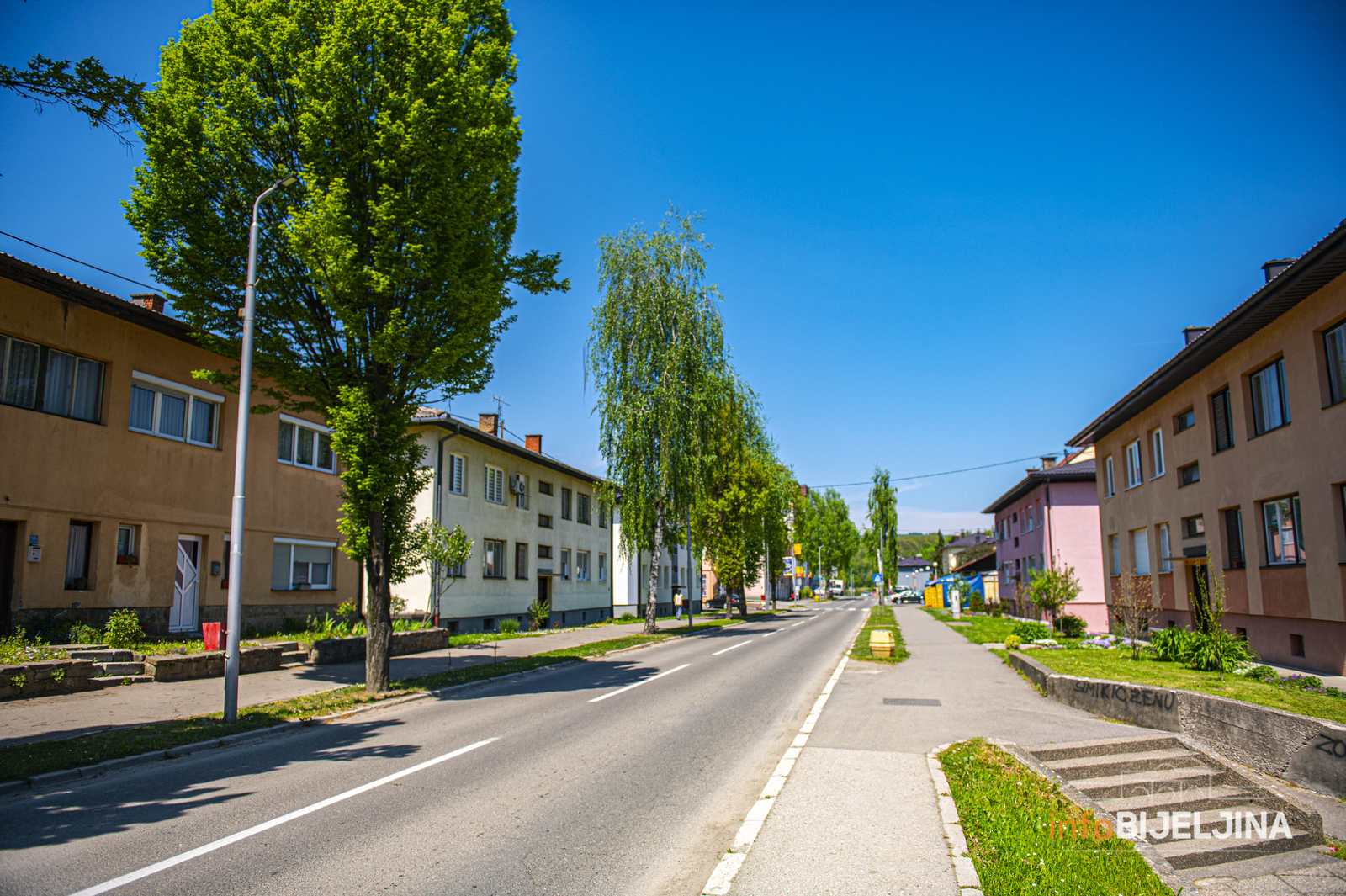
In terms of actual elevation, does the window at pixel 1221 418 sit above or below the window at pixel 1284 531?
above

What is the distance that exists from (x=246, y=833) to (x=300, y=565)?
18.0m

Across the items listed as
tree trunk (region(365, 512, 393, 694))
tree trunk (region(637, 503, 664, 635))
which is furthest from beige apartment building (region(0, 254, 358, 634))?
tree trunk (region(637, 503, 664, 635))

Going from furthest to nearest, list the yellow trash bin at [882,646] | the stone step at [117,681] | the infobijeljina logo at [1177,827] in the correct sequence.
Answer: the yellow trash bin at [882,646]
the stone step at [117,681]
the infobijeljina logo at [1177,827]

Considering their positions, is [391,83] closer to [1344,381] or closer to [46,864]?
[46,864]

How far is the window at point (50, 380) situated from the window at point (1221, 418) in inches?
1014

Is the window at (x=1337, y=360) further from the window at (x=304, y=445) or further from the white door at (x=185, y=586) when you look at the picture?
the white door at (x=185, y=586)

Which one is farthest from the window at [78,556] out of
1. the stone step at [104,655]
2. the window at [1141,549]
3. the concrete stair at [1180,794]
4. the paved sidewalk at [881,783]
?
the window at [1141,549]

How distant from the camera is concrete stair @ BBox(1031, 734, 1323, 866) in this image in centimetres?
611

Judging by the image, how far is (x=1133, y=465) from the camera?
82.8 ft

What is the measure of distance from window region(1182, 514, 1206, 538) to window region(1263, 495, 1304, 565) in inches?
115

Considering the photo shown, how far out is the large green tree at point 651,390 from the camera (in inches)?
1127

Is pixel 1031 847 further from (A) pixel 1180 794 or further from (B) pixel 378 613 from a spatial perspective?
(B) pixel 378 613

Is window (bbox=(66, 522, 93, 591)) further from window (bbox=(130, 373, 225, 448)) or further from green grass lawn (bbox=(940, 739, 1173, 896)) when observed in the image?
green grass lawn (bbox=(940, 739, 1173, 896))

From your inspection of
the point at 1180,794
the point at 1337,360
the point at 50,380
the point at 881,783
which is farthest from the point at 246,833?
the point at 1337,360
